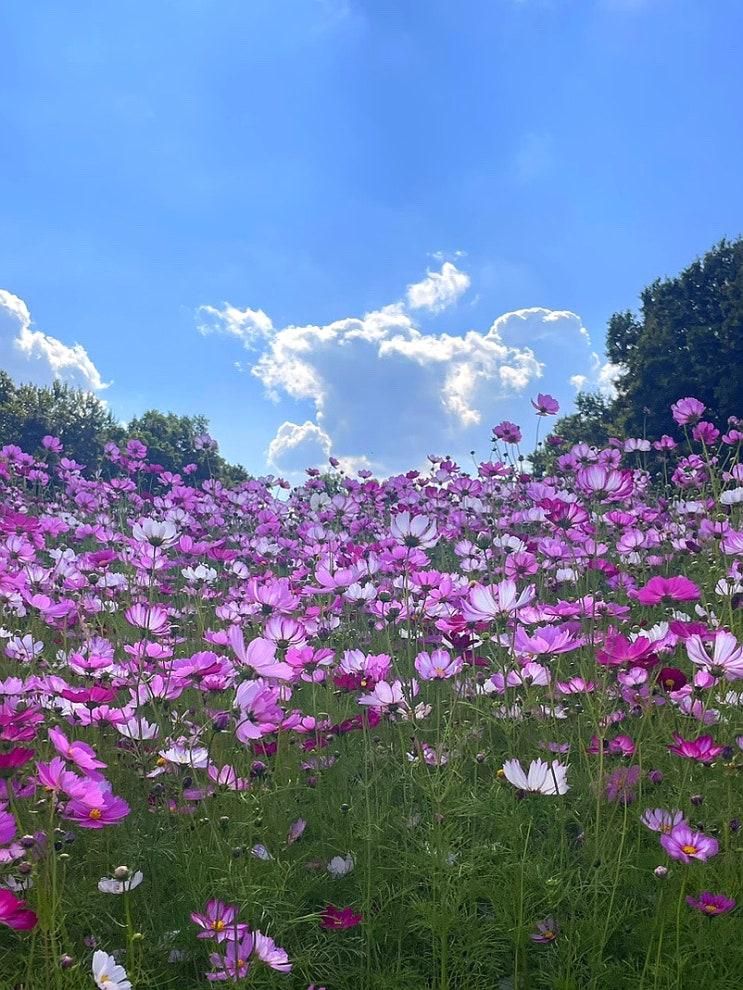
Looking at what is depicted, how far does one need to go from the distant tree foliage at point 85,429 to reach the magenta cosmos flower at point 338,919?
2222 centimetres

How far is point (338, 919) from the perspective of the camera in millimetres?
1903

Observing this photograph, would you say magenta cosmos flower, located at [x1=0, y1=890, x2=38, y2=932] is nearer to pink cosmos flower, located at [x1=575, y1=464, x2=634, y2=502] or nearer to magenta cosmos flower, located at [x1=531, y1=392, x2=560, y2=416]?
pink cosmos flower, located at [x1=575, y1=464, x2=634, y2=502]

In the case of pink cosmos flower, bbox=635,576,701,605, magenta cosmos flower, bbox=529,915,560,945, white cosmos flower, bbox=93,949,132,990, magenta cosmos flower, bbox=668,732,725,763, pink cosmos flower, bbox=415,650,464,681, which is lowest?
white cosmos flower, bbox=93,949,132,990

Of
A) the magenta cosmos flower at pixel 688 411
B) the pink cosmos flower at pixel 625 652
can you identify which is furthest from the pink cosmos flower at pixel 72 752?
the magenta cosmos flower at pixel 688 411

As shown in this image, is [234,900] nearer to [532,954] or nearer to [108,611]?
[532,954]

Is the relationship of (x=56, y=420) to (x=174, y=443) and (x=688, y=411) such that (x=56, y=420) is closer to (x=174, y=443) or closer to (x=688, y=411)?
(x=174, y=443)

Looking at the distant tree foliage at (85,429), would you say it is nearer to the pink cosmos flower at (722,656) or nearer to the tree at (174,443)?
the tree at (174,443)

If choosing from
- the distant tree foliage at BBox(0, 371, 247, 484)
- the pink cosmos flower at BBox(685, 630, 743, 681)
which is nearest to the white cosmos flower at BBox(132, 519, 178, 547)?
the pink cosmos flower at BBox(685, 630, 743, 681)

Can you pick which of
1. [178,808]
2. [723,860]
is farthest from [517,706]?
[178,808]

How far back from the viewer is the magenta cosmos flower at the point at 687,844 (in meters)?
1.93

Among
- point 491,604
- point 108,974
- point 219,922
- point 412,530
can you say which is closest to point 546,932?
point 219,922

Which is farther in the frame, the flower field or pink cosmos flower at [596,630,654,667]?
pink cosmos flower at [596,630,654,667]

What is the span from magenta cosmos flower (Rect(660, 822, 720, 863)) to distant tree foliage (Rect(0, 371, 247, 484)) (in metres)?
22.4

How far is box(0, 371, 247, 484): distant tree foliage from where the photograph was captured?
2784 cm
